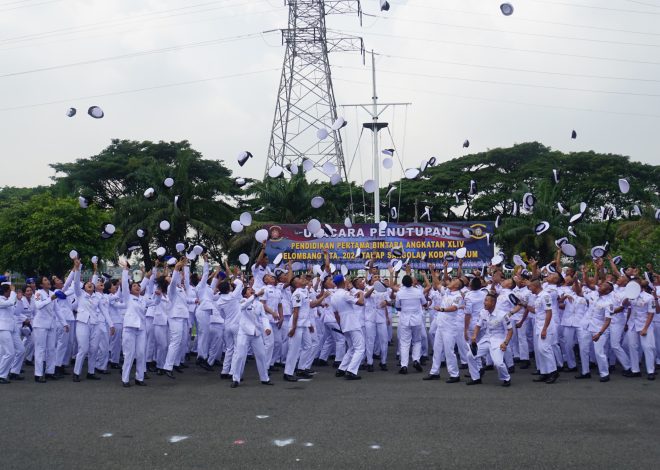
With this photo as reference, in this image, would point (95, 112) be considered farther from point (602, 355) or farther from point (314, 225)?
point (602, 355)

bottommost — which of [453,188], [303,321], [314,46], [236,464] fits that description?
[236,464]

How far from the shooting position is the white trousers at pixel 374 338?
13.2 m

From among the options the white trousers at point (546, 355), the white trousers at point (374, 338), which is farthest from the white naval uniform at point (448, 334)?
the white trousers at point (374, 338)

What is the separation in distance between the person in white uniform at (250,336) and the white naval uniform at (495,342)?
3.18m

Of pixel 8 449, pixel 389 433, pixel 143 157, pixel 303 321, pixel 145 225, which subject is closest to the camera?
pixel 8 449

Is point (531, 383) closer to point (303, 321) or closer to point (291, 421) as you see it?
point (303, 321)

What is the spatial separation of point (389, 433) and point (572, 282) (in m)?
6.37

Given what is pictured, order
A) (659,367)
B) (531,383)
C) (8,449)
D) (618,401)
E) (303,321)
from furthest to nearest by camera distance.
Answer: (659,367)
(303,321)
(531,383)
(618,401)
(8,449)

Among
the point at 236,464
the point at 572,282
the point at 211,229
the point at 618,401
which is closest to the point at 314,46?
the point at 211,229

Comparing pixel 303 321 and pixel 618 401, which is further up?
pixel 303 321

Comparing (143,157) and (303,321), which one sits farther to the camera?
(143,157)

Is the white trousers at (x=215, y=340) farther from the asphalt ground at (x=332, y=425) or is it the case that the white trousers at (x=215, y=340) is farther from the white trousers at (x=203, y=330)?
the asphalt ground at (x=332, y=425)

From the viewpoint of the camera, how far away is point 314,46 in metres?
42.2

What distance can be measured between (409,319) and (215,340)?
A: 3.74 metres
